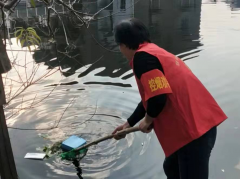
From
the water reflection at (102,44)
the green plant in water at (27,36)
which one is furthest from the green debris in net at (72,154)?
the green plant in water at (27,36)

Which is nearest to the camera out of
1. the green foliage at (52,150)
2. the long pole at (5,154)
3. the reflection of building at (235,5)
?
the long pole at (5,154)

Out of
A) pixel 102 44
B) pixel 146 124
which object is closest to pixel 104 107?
pixel 146 124

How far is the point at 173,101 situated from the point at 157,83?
0.20 m

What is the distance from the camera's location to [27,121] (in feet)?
15.5

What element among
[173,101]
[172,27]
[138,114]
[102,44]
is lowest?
[102,44]

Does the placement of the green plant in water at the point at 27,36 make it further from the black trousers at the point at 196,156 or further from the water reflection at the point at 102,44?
the black trousers at the point at 196,156

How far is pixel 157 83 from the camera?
6.10 ft

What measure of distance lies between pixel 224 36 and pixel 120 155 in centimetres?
901

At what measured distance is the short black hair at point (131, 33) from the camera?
1.99 meters

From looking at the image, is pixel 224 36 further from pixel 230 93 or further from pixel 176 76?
pixel 176 76

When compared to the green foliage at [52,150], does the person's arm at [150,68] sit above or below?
above

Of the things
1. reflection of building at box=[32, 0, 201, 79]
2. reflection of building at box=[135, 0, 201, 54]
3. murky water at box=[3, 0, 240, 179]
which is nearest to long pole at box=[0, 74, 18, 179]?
murky water at box=[3, 0, 240, 179]

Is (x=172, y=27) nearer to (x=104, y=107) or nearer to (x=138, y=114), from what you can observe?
(x=104, y=107)

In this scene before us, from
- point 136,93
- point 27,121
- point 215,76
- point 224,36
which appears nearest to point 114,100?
point 136,93
